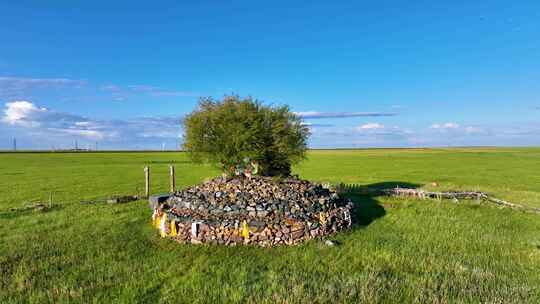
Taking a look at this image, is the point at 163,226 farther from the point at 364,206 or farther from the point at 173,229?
the point at 364,206

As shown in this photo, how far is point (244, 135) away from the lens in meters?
15.6

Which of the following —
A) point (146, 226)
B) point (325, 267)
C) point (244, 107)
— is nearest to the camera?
point (325, 267)

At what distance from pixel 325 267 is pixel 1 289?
8.31 metres

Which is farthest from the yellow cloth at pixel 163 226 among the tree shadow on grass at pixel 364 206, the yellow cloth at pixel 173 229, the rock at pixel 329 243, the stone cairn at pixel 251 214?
the tree shadow on grass at pixel 364 206

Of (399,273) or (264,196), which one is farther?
(264,196)

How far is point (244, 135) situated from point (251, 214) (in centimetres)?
468

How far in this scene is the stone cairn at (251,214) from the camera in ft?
38.1

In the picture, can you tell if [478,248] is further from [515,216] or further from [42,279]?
[42,279]

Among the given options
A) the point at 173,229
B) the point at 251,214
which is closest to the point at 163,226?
the point at 173,229

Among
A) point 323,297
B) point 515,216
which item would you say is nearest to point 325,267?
point 323,297

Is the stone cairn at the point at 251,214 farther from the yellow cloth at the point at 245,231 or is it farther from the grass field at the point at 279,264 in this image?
the grass field at the point at 279,264

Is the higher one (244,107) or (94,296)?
(244,107)

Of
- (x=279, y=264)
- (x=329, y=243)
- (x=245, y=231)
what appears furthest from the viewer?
(x=245, y=231)

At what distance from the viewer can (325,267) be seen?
9.35m
